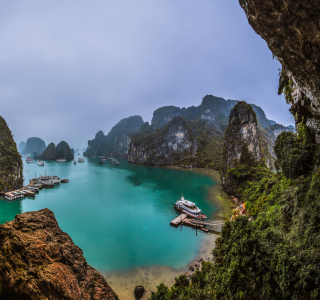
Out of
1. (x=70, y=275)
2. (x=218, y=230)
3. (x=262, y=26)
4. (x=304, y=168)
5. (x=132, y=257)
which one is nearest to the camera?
(x=262, y=26)

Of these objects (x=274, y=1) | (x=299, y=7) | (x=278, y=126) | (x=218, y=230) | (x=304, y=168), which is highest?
(x=278, y=126)

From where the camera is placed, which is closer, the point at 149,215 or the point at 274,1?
the point at 274,1

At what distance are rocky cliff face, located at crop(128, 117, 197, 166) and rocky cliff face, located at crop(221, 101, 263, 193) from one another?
122 feet

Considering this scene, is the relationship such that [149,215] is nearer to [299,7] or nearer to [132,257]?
[132,257]

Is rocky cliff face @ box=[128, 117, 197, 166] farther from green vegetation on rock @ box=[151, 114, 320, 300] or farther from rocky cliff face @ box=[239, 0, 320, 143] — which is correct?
rocky cliff face @ box=[239, 0, 320, 143]

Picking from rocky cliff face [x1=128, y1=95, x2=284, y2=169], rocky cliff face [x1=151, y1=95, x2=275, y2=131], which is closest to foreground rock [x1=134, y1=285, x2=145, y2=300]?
rocky cliff face [x1=128, y1=95, x2=284, y2=169]

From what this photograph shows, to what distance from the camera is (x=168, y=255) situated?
1288 cm

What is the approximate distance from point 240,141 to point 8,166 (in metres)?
39.8

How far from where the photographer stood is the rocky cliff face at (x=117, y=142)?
115787mm

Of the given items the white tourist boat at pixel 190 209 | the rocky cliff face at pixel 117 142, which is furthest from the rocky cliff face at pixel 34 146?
the white tourist boat at pixel 190 209

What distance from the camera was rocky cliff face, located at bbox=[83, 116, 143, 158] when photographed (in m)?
116

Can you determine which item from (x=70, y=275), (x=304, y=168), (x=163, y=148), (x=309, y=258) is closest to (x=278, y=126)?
(x=163, y=148)

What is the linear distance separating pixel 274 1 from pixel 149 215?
20494 mm

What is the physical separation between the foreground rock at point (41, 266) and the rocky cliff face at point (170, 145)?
62900mm
